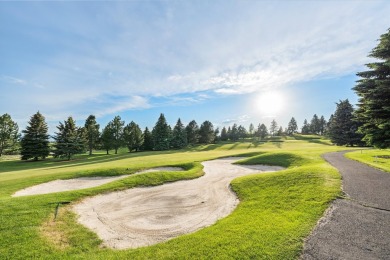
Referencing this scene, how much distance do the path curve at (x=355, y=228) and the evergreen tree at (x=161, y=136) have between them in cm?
5885

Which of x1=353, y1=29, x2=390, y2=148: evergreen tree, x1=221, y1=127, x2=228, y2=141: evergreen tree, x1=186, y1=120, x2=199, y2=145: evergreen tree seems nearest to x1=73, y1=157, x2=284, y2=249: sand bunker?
x1=353, y1=29, x2=390, y2=148: evergreen tree

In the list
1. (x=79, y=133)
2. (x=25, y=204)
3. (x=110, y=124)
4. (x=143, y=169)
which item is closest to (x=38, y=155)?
(x=79, y=133)

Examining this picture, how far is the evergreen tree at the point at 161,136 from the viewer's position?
66500mm

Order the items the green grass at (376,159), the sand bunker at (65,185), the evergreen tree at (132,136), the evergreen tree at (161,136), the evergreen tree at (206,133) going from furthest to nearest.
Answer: the evergreen tree at (206,133) < the evergreen tree at (161,136) < the evergreen tree at (132,136) < the green grass at (376,159) < the sand bunker at (65,185)

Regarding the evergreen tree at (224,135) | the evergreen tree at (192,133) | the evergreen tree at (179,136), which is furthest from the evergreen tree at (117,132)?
the evergreen tree at (224,135)

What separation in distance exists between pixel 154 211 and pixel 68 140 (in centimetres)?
4407

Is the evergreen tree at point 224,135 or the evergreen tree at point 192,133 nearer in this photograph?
the evergreen tree at point 192,133

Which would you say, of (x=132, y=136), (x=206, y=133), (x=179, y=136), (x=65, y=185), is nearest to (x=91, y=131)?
(x=132, y=136)

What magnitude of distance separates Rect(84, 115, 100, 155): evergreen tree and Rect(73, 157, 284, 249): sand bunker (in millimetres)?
52736

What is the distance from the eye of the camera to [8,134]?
166ft

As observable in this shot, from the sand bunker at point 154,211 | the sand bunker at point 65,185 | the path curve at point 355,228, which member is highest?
the path curve at point 355,228

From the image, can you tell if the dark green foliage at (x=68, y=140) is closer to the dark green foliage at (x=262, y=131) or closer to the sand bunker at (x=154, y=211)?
the sand bunker at (x=154, y=211)

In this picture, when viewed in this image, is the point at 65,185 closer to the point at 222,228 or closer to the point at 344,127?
the point at 222,228

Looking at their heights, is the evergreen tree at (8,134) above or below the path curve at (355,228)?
above
